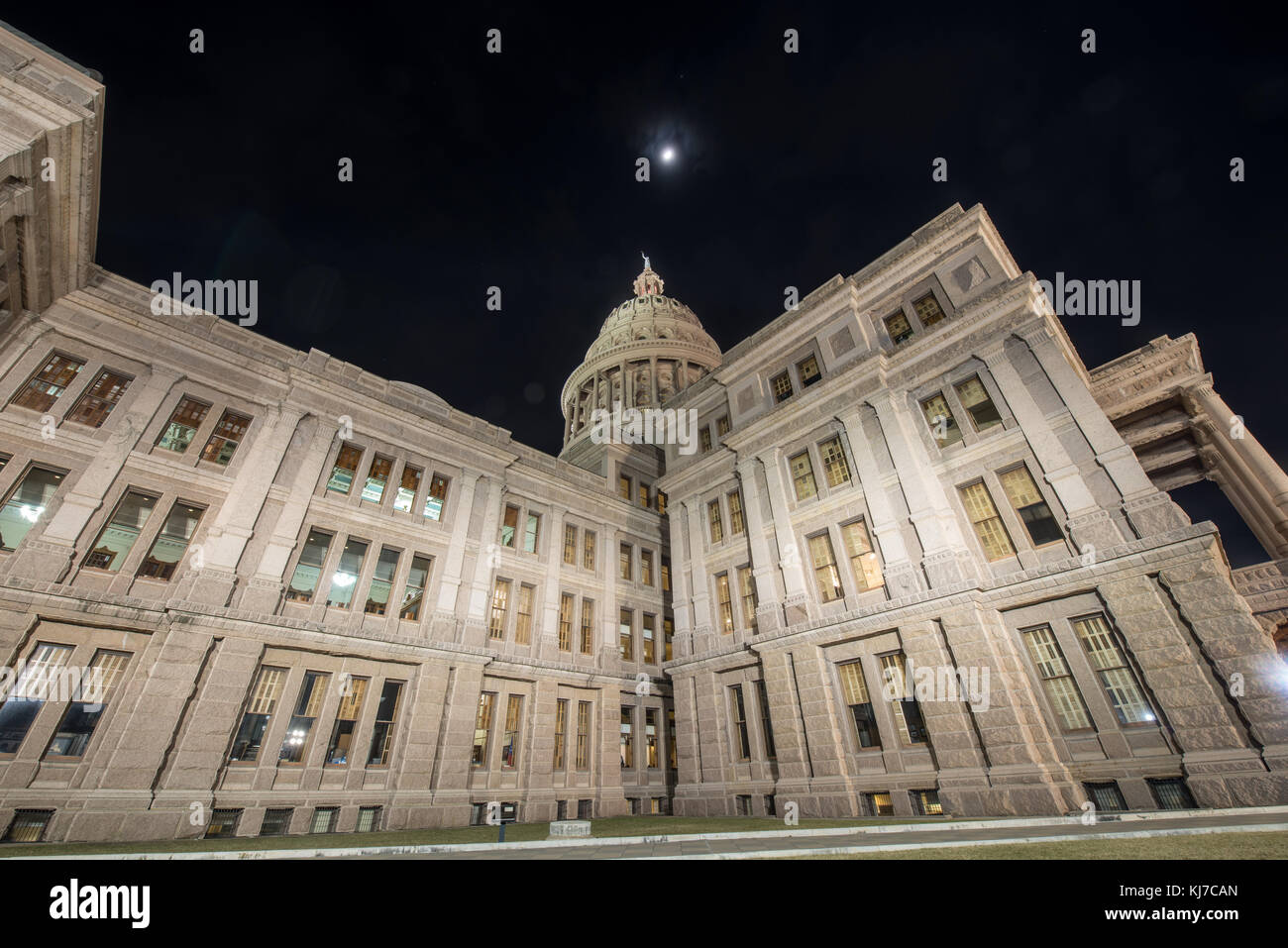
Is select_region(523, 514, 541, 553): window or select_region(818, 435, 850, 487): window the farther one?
select_region(523, 514, 541, 553): window

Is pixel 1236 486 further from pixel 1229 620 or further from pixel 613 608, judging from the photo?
pixel 613 608

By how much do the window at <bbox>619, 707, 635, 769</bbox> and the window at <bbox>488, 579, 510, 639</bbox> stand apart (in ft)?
Result: 23.7

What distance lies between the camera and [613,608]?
2717cm

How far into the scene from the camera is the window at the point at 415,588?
69.2 ft

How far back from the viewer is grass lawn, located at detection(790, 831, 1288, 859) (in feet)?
18.0

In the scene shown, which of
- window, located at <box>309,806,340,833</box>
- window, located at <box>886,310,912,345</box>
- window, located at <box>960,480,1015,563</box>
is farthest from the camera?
window, located at <box>886,310,912,345</box>

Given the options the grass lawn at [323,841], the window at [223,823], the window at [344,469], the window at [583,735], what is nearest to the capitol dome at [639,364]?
the window at [344,469]

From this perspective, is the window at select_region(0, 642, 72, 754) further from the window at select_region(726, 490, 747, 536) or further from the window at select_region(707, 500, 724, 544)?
the window at select_region(726, 490, 747, 536)

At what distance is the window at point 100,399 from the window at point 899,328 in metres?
29.7

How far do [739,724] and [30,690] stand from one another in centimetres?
2226

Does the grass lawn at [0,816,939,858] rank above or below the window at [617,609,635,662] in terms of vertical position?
below

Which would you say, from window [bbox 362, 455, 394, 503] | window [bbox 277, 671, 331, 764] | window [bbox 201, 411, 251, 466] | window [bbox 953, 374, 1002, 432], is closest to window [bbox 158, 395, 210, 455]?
window [bbox 201, 411, 251, 466]
